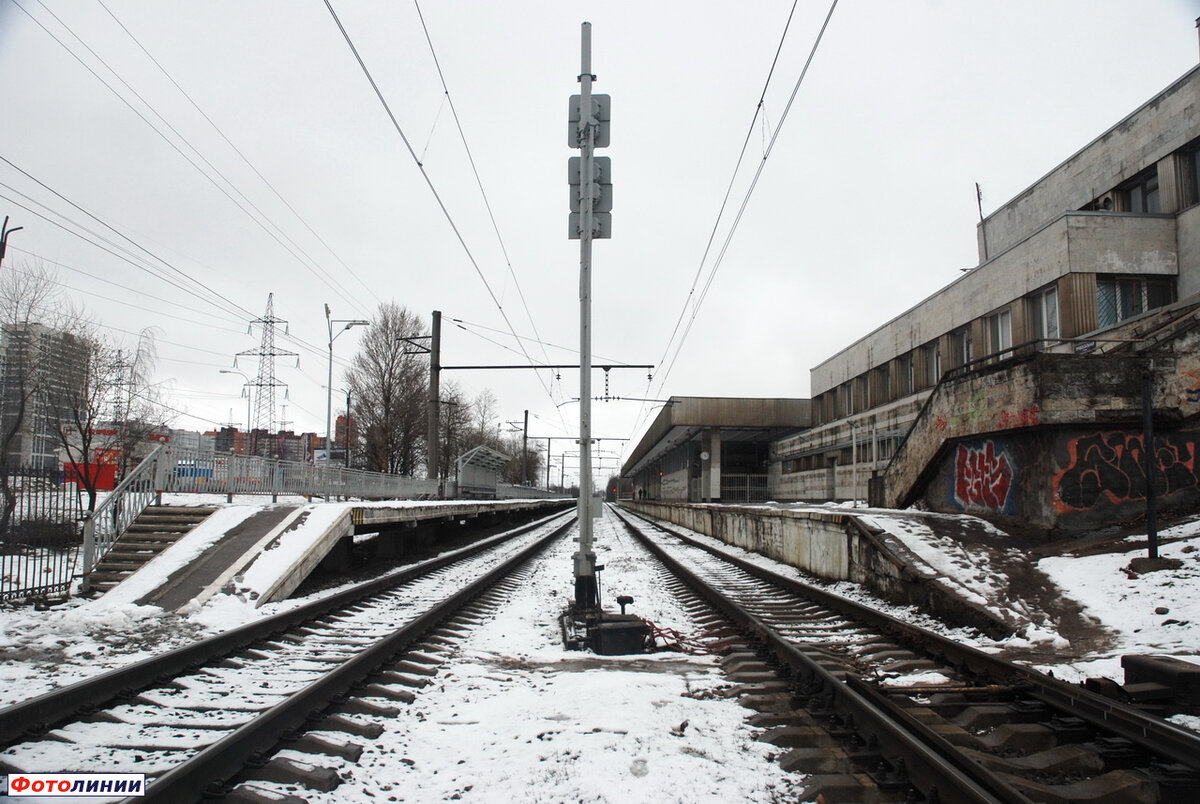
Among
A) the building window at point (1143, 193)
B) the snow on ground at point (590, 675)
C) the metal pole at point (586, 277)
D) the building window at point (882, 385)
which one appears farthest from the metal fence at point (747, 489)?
the metal pole at point (586, 277)

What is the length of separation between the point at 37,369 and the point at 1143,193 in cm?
3252

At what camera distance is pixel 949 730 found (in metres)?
4.68

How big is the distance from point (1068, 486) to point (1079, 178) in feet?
61.0

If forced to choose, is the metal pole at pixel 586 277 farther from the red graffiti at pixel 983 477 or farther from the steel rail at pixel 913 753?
the red graffiti at pixel 983 477

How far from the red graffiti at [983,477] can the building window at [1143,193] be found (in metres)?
13.9

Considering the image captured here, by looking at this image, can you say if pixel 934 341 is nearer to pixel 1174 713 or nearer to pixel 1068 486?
pixel 1068 486

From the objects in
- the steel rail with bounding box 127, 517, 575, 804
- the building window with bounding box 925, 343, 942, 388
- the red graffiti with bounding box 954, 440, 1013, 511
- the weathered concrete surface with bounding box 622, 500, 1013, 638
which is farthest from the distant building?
the building window with bounding box 925, 343, 942, 388

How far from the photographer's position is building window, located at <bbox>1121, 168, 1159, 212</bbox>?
835 inches

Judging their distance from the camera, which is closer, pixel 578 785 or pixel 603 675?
pixel 578 785

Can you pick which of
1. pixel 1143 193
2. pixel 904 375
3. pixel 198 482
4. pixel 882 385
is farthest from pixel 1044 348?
pixel 198 482

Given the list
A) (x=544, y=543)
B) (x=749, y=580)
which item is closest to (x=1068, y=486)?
(x=749, y=580)

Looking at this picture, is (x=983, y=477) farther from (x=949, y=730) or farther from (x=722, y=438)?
(x=722, y=438)

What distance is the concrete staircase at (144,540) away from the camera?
1044 centimetres

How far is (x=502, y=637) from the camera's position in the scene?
834cm
